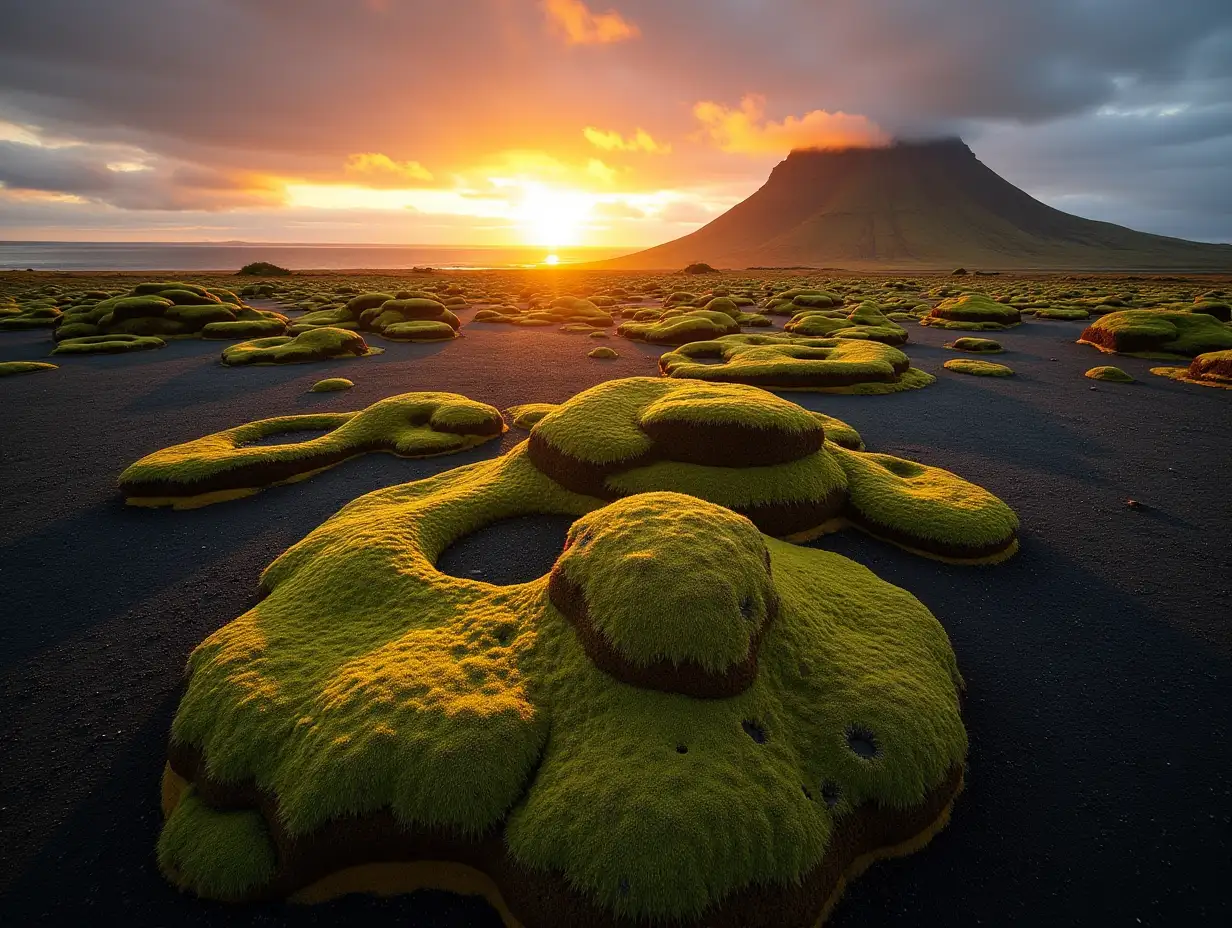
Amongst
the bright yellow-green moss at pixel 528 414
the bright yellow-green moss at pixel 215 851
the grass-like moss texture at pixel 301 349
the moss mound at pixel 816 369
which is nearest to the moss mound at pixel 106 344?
the grass-like moss texture at pixel 301 349

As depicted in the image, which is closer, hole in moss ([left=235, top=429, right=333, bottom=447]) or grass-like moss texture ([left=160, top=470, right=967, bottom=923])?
grass-like moss texture ([left=160, top=470, right=967, bottom=923])

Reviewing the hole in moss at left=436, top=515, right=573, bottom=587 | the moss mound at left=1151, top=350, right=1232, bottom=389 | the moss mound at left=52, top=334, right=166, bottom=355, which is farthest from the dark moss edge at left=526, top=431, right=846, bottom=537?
the moss mound at left=52, top=334, right=166, bottom=355

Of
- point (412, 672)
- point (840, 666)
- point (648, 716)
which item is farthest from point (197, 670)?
point (840, 666)

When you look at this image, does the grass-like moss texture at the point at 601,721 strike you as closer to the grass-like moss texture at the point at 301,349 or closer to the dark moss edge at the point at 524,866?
the dark moss edge at the point at 524,866

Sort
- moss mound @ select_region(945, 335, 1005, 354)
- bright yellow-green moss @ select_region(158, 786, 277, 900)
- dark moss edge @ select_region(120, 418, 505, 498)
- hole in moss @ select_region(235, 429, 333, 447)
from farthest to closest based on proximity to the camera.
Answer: moss mound @ select_region(945, 335, 1005, 354)
hole in moss @ select_region(235, 429, 333, 447)
dark moss edge @ select_region(120, 418, 505, 498)
bright yellow-green moss @ select_region(158, 786, 277, 900)

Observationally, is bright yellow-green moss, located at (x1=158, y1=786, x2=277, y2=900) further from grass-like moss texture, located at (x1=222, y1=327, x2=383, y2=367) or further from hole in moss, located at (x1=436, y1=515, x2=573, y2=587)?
grass-like moss texture, located at (x1=222, y1=327, x2=383, y2=367)

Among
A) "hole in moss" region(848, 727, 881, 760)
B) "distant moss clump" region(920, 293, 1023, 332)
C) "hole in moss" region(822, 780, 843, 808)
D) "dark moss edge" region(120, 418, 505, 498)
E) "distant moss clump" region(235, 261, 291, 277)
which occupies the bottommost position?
"dark moss edge" region(120, 418, 505, 498)
